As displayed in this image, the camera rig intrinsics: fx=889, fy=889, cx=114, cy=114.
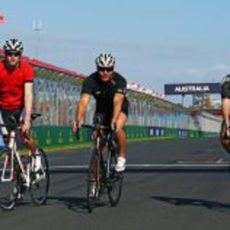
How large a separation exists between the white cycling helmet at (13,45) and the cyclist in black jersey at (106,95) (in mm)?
900

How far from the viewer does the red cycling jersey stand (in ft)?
Answer: 34.0

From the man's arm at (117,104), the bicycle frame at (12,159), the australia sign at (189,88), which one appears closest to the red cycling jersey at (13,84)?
the bicycle frame at (12,159)

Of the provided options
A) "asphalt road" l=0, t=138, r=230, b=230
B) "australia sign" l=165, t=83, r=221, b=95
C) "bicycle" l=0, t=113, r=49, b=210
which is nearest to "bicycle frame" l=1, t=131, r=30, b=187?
"bicycle" l=0, t=113, r=49, b=210

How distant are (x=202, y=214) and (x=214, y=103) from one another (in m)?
166

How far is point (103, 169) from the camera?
10695 millimetres

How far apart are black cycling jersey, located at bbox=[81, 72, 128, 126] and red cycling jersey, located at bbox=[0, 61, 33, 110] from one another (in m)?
0.74

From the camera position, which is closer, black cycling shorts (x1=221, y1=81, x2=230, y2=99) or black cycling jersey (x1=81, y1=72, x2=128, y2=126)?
black cycling shorts (x1=221, y1=81, x2=230, y2=99)

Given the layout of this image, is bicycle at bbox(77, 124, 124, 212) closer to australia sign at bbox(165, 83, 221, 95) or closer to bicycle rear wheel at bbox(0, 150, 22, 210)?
bicycle rear wheel at bbox(0, 150, 22, 210)

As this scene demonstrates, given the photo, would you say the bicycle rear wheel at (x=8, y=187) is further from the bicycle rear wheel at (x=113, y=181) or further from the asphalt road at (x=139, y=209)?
the bicycle rear wheel at (x=113, y=181)

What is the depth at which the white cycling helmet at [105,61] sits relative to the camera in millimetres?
10523

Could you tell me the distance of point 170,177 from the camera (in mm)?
16250

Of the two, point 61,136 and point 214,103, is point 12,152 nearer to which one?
point 61,136

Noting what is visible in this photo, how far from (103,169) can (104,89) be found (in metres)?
0.97

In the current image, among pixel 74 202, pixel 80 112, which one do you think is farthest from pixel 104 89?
pixel 74 202
